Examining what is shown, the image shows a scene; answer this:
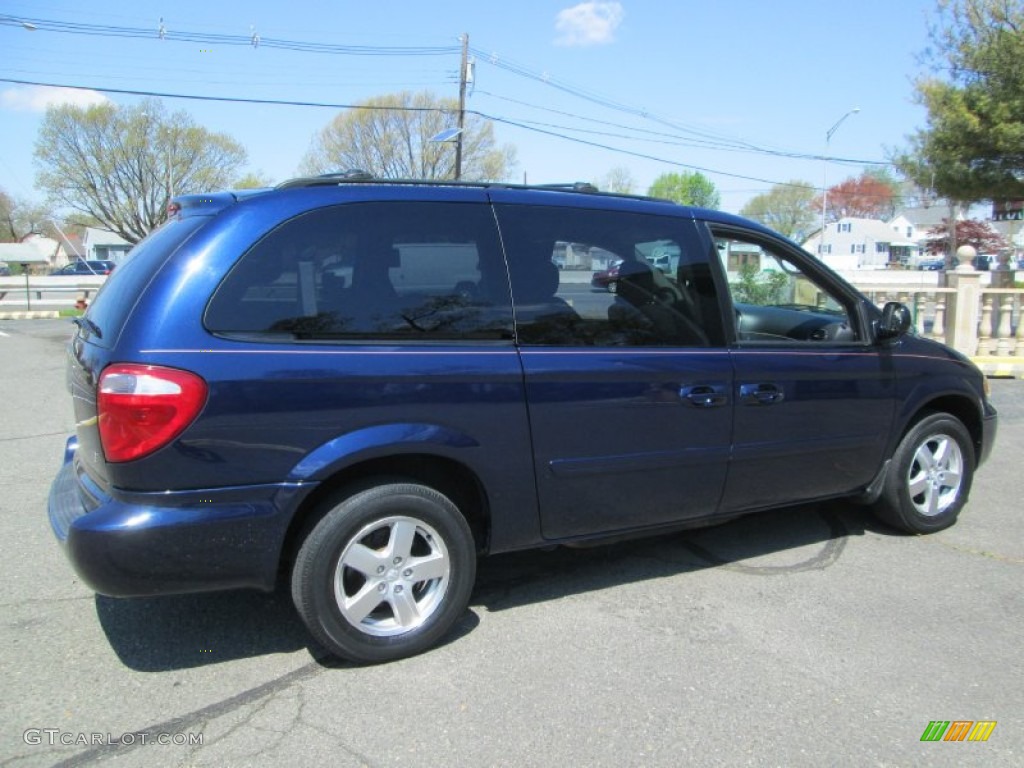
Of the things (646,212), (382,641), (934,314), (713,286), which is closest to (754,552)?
(713,286)

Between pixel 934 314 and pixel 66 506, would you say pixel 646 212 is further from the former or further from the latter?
pixel 934 314

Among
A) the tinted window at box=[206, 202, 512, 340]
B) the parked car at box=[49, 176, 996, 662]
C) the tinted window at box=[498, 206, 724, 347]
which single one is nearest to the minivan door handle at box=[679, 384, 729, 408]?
the parked car at box=[49, 176, 996, 662]

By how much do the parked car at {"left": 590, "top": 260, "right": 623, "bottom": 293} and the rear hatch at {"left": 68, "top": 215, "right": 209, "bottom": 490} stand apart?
166cm

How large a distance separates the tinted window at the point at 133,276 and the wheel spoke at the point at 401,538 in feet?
4.03

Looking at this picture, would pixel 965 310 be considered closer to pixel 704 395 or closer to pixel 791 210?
pixel 704 395

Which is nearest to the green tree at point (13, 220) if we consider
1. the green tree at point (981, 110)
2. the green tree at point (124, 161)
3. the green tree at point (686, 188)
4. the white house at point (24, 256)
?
the white house at point (24, 256)

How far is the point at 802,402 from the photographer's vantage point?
391 cm

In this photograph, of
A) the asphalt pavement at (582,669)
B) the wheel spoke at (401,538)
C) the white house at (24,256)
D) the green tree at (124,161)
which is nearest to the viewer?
the asphalt pavement at (582,669)

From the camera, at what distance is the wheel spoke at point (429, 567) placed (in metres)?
3.09

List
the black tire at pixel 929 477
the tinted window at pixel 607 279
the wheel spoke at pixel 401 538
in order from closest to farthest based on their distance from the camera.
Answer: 1. the wheel spoke at pixel 401 538
2. the tinted window at pixel 607 279
3. the black tire at pixel 929 477

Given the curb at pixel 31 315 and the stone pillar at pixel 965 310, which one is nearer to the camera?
the stone pillar at pixel 965 310

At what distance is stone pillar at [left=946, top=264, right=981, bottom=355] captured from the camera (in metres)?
11.5

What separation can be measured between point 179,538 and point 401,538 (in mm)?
803

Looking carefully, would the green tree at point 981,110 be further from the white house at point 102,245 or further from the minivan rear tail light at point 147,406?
the white house at point 102,245
